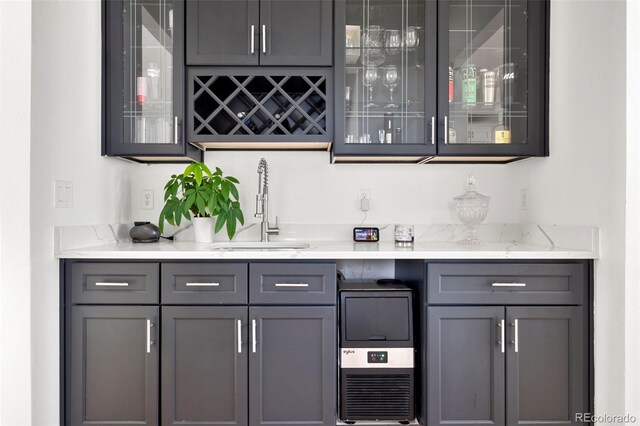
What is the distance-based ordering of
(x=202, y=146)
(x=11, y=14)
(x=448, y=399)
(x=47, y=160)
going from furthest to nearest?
(x=202, y=146)
(x=448, y=399)
(x=47, y=160)
(x=11, y=14)

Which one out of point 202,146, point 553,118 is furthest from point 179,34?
point 553,118

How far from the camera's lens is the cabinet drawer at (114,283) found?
1.70 m

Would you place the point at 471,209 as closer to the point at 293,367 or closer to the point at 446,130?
the point at 446,130

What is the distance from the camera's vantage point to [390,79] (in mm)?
2045

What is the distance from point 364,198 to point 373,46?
0.80m

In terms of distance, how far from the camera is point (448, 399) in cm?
172

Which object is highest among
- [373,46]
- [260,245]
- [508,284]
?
[373,46]

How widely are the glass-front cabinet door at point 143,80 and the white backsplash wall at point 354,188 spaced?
0.33m

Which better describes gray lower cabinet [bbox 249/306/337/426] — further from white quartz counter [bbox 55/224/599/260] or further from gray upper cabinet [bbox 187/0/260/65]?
gray upper cabinet [bbox 187/0/260/65]

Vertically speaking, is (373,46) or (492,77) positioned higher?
(373,46)

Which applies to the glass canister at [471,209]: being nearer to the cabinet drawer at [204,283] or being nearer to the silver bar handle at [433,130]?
the silver bar handle at [433,130]

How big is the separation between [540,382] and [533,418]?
151 millimetres

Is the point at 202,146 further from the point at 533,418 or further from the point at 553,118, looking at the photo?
the point at 533,418

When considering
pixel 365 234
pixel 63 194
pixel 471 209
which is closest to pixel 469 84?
pixel 471 209
